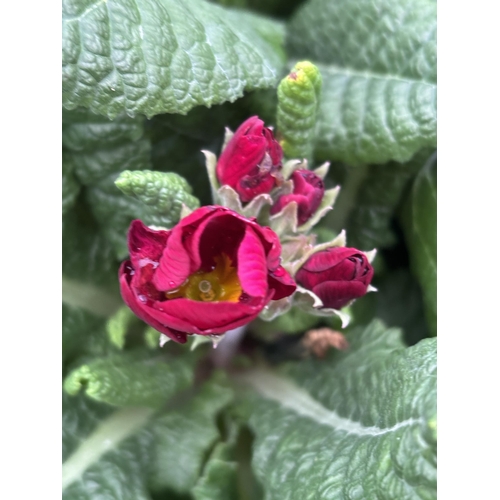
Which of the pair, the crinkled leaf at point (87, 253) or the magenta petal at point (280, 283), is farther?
the crinkled leaf at point (87, 253)

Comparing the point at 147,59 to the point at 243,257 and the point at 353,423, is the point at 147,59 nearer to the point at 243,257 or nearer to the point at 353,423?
the point at 243,257

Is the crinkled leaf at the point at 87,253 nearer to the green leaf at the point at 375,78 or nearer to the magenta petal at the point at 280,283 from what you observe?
the green leaf at the point at 375,78

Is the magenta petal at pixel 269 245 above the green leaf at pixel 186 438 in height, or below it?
above

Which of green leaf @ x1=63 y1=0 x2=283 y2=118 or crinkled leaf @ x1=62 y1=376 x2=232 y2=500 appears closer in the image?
green leaf @ x1=63 y1=0 x2=283 y2=118

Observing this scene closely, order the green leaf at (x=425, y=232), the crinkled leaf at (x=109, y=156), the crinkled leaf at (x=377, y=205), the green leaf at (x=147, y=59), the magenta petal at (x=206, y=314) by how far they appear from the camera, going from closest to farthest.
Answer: the magenta petal at (x=206, y=314) → the green leaf at (x=147, y=59) → the crinkled leaf at (x=109, y=156) → the green leaf at (x=425, y=232) → the crinkled leaf at (x=377, y=205)

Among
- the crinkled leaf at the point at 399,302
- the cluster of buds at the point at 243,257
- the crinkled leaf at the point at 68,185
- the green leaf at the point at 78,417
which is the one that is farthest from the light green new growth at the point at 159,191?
the crinkled leaf at the point at 399,302

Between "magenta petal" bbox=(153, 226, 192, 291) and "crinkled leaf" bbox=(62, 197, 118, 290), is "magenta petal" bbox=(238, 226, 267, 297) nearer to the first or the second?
"magenta petal" bbox=(153, 226, 192, 291)

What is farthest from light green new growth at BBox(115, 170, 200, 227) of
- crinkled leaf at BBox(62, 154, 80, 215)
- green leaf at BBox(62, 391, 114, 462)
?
green leaf at BBox(62, 391, 114, 462)
